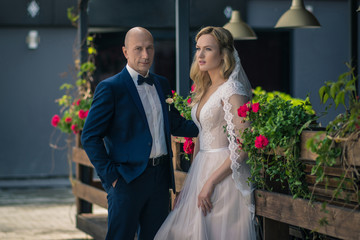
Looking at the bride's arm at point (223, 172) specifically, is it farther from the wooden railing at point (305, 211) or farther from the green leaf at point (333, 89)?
the green leaf at point (333, 89)

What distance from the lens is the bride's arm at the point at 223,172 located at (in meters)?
3.74

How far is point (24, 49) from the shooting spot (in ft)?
40.9

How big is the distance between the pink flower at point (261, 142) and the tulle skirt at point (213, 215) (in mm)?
325

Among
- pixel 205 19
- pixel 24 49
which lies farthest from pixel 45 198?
pixel 205 19

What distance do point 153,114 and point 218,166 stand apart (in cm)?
51

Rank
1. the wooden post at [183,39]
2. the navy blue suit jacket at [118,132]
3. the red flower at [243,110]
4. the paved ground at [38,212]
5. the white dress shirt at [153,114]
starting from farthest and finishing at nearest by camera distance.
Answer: the paved ground at [38,212]
the wooden post at [183,39]
the white dress shirt at [153,114]
the navy blue suit jacket at [118,132]
the red flower at [243,110]

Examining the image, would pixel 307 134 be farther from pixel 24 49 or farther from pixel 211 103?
pixel 24 49

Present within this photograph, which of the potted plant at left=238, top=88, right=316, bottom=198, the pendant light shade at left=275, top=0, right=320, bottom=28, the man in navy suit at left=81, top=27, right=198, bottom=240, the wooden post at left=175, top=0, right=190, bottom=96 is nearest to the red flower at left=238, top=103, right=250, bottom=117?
the potted plant at left=238, top=88, right=316, bottom=198

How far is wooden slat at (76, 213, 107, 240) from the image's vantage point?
6.53 metres

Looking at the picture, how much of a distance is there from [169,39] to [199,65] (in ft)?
28.8

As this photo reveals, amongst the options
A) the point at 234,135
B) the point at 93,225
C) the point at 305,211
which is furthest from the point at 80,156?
the point at 305,211

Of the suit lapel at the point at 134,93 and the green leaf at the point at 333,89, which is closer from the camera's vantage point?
the green leaf at the point at 333,89

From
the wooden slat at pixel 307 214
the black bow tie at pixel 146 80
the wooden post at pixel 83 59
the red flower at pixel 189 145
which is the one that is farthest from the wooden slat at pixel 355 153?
the wooden post at pixel 83 59

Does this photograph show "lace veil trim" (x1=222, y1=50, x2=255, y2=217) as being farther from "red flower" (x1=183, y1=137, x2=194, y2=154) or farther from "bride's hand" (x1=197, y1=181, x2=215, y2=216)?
"red flower" (x1=183, y1=137, x2=194, y2=154)
